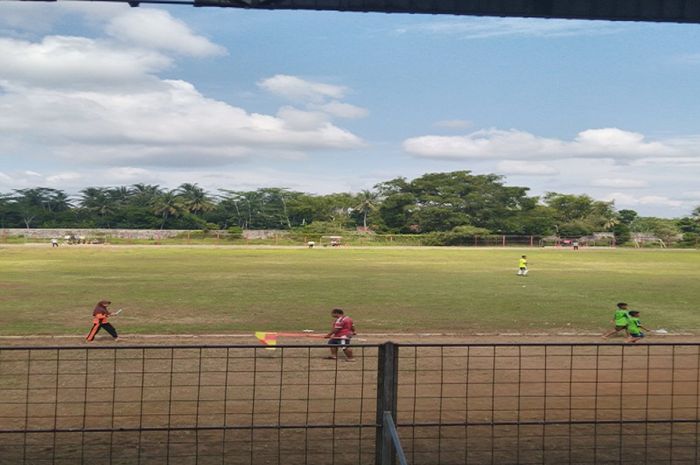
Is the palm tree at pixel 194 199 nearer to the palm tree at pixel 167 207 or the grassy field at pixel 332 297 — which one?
the palm tree at pixel 167 207

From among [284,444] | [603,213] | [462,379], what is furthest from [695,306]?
[603,213]

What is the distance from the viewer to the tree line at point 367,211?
107 metres

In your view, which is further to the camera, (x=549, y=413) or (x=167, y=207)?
(x=167, y=207)

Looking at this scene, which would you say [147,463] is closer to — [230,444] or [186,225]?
[230,444]

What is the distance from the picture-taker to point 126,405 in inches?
383

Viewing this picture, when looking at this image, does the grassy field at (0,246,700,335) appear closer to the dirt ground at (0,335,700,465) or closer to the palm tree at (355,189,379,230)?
the dirt ground at (0,335,700,465)

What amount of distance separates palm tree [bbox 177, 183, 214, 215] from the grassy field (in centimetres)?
8875

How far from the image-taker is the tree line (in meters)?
107

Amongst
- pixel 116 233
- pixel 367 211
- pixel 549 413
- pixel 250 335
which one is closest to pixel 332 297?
pixel 250 335

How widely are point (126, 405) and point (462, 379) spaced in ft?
18.2

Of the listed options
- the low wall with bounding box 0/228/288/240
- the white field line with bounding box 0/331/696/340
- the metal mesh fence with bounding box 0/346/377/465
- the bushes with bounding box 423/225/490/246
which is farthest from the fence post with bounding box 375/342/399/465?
the low wall with bounding box 0/228/288/240

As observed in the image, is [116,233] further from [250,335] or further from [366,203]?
[250,335]

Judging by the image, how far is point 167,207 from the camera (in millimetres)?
126062

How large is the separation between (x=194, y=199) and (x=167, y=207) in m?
7.00
